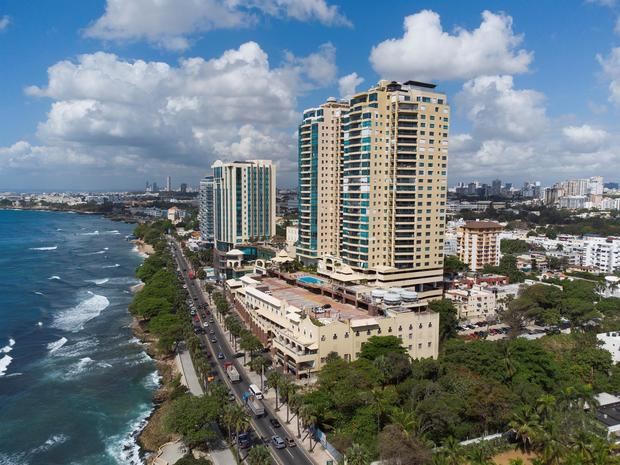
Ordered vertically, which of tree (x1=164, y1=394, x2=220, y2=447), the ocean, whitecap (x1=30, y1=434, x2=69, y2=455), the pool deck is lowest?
whitecap (x1=30, y1=434, x2=69, y2=455)

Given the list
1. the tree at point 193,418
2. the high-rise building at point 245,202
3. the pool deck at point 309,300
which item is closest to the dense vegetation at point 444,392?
the pool deck at point 309,300

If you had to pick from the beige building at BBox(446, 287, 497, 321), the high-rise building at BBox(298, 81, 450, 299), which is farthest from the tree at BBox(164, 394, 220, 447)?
the beige building at BBox(446, 287, 497, 321)

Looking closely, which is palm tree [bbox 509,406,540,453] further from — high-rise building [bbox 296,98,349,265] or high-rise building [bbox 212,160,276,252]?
high-rise building [bbox 212,160,276,252]

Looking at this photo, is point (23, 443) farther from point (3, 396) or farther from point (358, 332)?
point (358, 332)

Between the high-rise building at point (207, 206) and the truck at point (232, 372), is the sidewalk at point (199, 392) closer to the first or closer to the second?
the truck at point (232, 372)

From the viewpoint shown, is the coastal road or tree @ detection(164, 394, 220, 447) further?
tree @ detection(164, 394, 220, 447)
